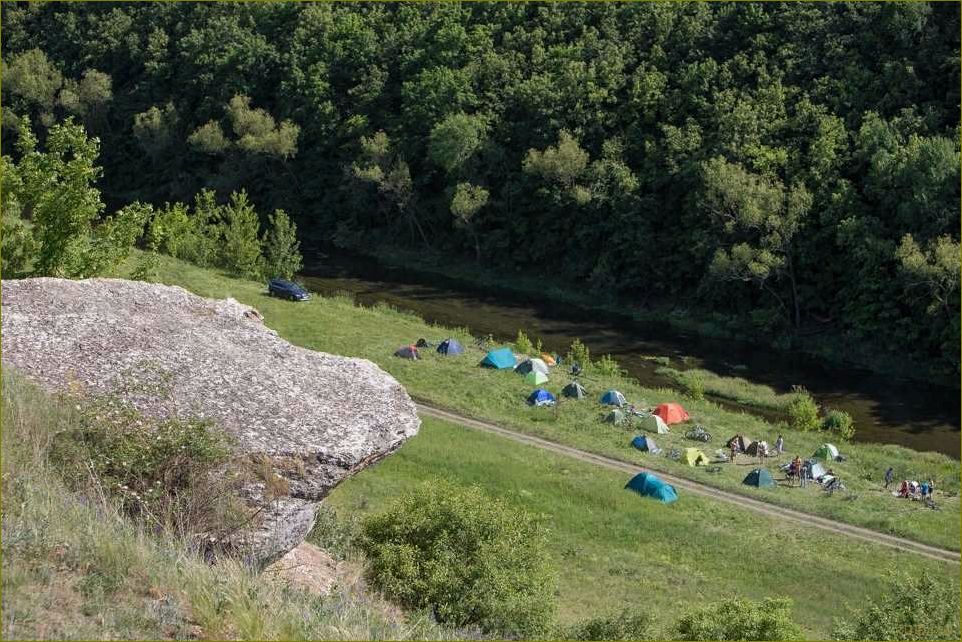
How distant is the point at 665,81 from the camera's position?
276 feet

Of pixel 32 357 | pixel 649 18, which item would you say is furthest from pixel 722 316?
pixel 32 357

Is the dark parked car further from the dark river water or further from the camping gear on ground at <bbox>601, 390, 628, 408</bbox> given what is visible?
the camping gear on ground at <bbox>601, 390, 628, 408</bbox>

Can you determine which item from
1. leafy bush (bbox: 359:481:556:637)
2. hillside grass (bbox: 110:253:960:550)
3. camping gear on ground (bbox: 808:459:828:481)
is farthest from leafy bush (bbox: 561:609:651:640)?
camping gear on ground (bbox: 808:459:828:481)

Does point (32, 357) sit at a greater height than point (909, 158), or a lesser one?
lesser

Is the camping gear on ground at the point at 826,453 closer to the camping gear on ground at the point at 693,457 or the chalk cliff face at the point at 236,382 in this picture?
the camping gear on ground at the point at 693,457

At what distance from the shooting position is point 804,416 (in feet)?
181

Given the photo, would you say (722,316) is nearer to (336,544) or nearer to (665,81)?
(665,81)

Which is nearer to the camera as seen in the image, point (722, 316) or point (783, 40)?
point (722, 316)

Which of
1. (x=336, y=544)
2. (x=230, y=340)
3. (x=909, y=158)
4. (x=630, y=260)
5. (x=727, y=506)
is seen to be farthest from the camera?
(x=630, y=260)

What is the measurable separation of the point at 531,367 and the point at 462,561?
101 feet

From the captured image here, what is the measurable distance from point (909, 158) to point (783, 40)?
18317mm

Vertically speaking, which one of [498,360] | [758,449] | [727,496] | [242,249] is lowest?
[727,496]

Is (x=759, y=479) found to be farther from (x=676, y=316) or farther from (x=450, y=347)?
(x=676, y=316)

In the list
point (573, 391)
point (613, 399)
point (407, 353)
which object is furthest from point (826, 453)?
point (407, 353)
